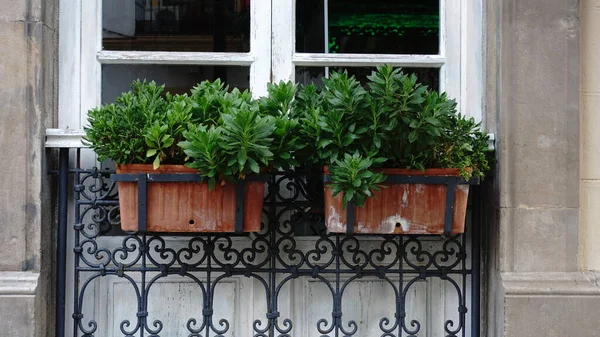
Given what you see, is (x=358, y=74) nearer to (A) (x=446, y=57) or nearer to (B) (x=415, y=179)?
(A) (x=446, y=57)

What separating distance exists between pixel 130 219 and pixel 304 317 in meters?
1.05

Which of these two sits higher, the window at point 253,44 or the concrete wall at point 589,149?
the window at point 253,44

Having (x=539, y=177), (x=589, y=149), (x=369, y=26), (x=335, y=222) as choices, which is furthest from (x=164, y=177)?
(x=589, y=149)

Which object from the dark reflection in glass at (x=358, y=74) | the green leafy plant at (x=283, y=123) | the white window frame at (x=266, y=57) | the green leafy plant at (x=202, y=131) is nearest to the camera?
the green leafy plant at (x=202, y=131)

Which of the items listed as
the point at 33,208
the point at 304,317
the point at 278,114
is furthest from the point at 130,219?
the point at 304,317

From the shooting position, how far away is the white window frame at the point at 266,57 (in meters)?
3.83

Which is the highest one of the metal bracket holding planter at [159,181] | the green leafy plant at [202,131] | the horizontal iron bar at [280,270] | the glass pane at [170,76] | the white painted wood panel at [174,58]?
the white painted wood panel at [174,58]

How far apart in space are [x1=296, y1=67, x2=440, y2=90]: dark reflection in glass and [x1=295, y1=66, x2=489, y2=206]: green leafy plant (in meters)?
0.50

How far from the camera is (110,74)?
390cm

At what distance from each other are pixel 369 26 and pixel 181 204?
141 centimetres

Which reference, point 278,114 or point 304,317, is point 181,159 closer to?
point 278,114

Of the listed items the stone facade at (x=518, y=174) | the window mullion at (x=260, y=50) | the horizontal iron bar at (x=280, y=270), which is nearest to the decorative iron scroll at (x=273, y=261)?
the horizontal iron bar at (x=280, y=270)

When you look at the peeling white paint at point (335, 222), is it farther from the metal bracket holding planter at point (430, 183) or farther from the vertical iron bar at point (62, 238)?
the vertical iron bar at point (62, 238)

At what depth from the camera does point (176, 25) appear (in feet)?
13.0
